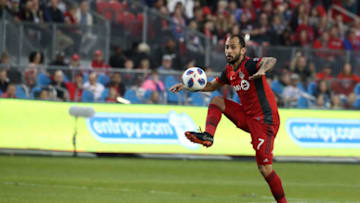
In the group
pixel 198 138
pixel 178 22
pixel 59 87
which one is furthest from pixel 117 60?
pixel 198 138

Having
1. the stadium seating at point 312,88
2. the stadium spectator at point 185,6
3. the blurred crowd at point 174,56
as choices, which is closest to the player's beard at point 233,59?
the blurred crowd at point 174,56

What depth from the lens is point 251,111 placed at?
10219mm

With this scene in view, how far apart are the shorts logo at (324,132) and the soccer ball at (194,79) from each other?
31.1 feet

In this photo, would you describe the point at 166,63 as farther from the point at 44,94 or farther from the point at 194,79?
the point at 194,79

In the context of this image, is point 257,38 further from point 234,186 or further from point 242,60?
point 242,60

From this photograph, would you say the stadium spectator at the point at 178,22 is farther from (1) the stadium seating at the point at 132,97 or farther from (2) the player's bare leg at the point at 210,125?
(2) the player's bare leg at the point at 210,125

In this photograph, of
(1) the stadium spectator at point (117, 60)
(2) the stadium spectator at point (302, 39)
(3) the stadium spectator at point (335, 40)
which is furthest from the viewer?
(3) the stadium spectator at point (335, 40)

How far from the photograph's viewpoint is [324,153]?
64.6 ft

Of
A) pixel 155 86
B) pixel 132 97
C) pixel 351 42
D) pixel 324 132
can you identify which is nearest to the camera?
pixel 324 132

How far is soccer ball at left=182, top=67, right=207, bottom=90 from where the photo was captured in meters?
10.3

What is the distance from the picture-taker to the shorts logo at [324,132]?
1956cm

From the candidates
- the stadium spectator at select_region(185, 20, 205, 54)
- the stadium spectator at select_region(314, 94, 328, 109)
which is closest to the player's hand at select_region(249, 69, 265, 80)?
the stadium spectator at select_region(314, 94, 328, 109)

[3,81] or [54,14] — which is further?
[54,14]

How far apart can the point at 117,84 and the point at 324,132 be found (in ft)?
18.2
